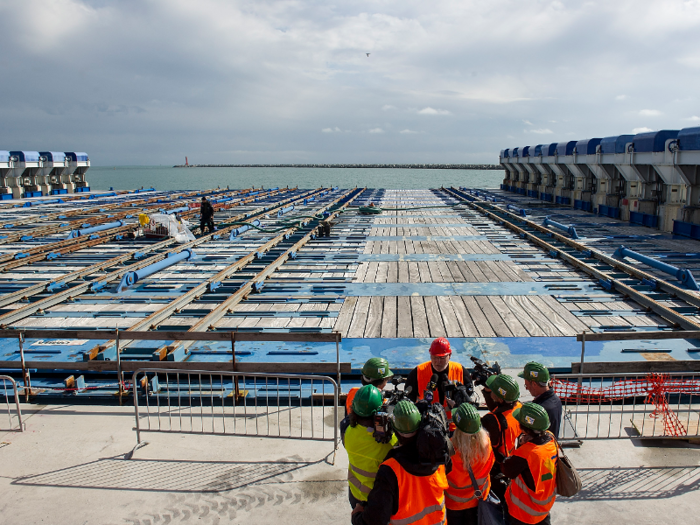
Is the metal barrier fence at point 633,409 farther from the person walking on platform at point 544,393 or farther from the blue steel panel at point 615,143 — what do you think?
the blue steel panel at point 615,143

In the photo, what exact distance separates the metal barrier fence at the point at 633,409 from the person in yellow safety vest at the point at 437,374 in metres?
1.53

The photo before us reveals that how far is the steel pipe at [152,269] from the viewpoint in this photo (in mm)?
11264

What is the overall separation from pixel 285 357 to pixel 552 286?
6559 millimetres

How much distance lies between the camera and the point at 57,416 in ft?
17.6

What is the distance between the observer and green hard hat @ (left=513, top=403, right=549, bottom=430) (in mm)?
2973

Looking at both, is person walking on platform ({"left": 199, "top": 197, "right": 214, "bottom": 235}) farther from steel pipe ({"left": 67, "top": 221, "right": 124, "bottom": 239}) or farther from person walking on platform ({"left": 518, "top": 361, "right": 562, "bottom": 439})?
person walking on platform ({"left": 518, "top": 361, "right": 562, "bottom": 439})

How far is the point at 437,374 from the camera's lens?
4.02 meters

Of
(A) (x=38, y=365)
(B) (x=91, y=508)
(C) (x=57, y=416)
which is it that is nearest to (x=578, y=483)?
(B) (x=91, y=508)

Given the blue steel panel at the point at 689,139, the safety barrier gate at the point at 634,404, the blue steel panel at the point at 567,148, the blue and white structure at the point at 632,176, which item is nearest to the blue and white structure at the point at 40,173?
the blue steel panel at the point at 567,148

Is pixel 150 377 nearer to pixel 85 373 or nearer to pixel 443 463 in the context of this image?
pixel 85 373

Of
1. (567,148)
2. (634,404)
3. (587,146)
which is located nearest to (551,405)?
(634,404)

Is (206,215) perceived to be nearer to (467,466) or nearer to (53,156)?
(467,466)

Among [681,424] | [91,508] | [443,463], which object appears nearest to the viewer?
[443,463]

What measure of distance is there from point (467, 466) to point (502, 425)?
0.61 m
